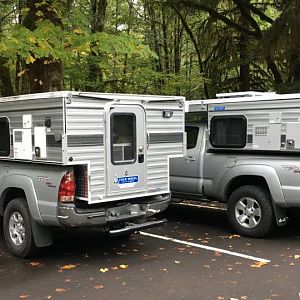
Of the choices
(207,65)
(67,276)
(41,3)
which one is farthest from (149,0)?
(67,276)

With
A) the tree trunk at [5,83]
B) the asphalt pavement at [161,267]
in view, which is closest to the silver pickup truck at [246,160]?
the asphalt pavement at [161,267]

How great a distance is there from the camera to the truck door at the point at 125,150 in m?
6.63

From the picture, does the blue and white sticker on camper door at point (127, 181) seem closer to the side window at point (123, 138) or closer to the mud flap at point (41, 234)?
the side window at point (123, 138)

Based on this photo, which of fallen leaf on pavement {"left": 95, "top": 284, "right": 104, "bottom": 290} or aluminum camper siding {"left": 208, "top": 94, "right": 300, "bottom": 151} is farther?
aluminum camper siding {"left": 208, "top": 94, "right": 300, "bottom": 151}

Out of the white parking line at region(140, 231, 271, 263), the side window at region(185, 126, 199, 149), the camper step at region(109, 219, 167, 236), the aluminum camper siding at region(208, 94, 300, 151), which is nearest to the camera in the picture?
the camper step at region(109, 219, 167, 236)

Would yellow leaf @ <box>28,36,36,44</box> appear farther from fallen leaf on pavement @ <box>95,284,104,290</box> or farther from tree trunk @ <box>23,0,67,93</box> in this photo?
fallen leaf on pavement @ <box>95,284,104,290</box>

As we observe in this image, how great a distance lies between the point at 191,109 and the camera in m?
9.43

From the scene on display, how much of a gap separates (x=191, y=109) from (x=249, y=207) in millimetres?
2265

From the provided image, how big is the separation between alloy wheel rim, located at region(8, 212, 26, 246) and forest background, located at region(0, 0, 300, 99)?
3.13 metres

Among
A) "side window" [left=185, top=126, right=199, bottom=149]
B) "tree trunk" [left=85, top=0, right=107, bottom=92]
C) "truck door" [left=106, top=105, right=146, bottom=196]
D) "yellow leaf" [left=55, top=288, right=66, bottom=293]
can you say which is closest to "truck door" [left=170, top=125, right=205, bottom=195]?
"side window" [left=185, top=126, right=199, bottom=149]

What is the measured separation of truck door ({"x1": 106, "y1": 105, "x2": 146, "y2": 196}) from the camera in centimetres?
663

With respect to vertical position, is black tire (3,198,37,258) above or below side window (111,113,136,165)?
below

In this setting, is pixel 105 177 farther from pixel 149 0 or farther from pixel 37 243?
pixel 149 0

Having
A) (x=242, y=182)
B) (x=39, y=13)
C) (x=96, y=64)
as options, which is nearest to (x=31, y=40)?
(x=39, y=13)
